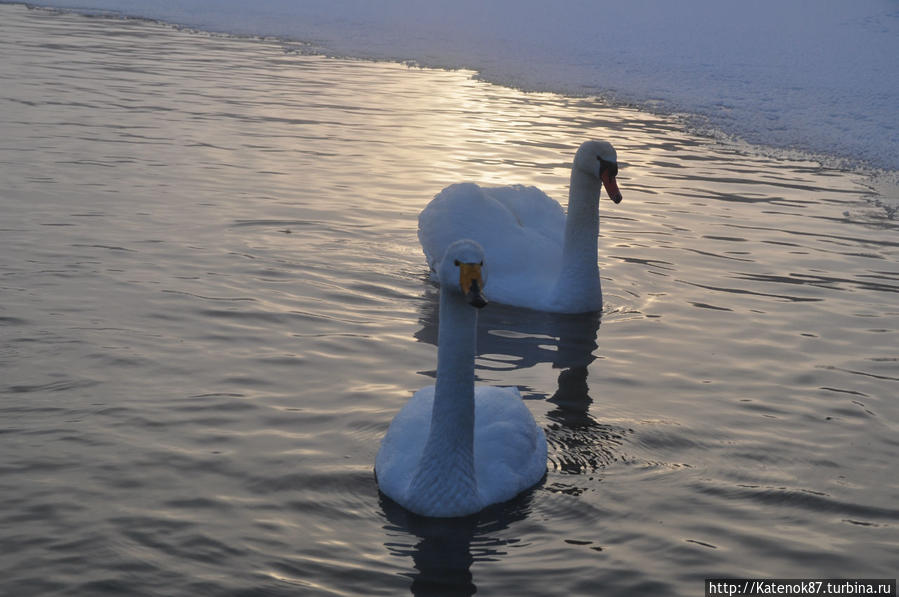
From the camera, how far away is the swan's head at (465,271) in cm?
512

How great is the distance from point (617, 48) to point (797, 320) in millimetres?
16033

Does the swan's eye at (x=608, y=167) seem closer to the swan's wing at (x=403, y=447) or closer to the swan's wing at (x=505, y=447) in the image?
the swan's wing at (x=505, y=447)

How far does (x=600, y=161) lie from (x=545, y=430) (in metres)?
3.29

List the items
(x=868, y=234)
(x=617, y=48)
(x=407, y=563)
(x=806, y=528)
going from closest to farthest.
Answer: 1. (x=407, y=563)
2. (x=806, y=528)
3. (x=868, y=234)
4. (x=617, y=48)

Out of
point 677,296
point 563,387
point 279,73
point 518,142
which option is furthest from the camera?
point 279,73

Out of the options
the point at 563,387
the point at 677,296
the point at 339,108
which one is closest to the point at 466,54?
the point at 339,108

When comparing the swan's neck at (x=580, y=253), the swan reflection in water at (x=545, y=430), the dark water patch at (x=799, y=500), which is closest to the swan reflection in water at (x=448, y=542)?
the swan reflection in water at (x=545, y=430)

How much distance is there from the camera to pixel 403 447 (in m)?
5.71

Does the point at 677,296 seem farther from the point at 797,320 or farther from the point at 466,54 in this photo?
the point at 466,54

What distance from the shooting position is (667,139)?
17.5 m

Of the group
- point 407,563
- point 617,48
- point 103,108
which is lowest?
point 407,563

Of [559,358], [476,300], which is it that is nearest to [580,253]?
[559,358]

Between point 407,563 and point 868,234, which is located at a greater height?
point 868,234

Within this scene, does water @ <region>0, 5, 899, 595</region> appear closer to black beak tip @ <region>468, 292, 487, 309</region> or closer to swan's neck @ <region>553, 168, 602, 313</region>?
swan's neck @ <region>553, 168, 602, 313</region>
